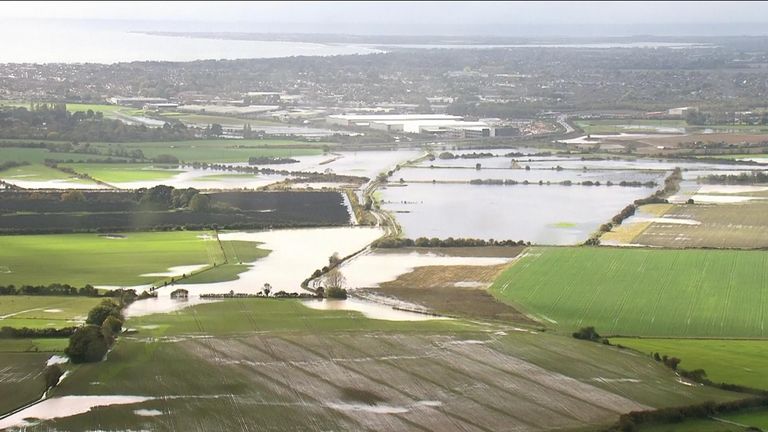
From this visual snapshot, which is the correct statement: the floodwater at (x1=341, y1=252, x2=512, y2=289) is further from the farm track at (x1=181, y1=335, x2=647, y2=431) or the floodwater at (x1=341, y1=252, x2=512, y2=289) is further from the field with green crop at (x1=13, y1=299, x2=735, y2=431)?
the farm track at (x1=181, y1=335, x2=647, y2=431)

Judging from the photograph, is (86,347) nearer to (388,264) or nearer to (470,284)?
(470,284)

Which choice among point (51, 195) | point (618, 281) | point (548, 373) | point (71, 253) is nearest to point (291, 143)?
point (51, 195)

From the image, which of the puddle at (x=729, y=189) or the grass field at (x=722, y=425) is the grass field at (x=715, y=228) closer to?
the puddle at (x=729, y=189)

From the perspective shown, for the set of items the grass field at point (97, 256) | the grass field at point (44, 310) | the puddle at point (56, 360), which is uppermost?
the puddle at point (56, 360)

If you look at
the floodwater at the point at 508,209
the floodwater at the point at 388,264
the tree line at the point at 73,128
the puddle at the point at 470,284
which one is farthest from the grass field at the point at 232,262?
the tree line at the point at 73,128

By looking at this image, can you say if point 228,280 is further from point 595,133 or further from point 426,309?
point 595,133

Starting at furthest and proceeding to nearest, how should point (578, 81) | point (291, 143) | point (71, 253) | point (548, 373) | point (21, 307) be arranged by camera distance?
point (578, 81)
point (291, 143)
point (71, 253)
point (21, 307)
point (548, 373)
